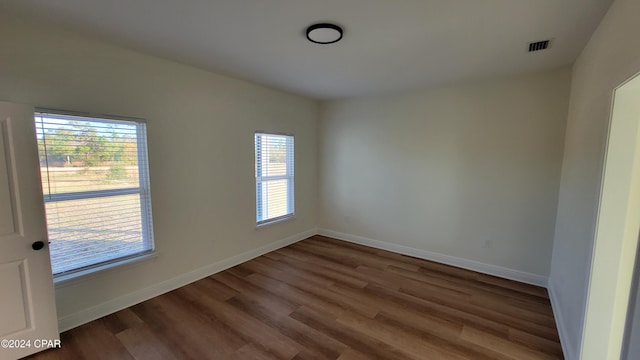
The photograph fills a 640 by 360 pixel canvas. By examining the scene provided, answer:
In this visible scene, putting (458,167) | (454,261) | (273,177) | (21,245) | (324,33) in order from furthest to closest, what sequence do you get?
(273,177) < (454,261) < (458,167) < (324,33) < (21,245)

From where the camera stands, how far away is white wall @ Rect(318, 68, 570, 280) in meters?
3.13

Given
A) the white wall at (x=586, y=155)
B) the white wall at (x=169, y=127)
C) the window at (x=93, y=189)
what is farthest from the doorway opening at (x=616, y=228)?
the window at (x=93, y=189)

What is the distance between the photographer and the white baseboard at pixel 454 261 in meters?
3.27

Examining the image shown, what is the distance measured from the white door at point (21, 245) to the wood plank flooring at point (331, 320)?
0.78 feet

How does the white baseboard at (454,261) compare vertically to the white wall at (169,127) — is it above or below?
below

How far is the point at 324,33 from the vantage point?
6.93ft

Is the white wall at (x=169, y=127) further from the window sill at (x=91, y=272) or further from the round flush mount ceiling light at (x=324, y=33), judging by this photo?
the round flush mount ceiling light at (x=324, y=33)

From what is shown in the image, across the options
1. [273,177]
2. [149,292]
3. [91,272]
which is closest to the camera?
[91,272]

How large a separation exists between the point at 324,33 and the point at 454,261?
3.44m

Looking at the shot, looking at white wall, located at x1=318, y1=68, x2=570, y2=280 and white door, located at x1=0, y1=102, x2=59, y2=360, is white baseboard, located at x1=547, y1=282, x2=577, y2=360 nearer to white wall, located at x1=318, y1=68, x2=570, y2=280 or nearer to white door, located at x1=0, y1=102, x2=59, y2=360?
white wall, located at x1=318, y1=68, x2=570, y2=280

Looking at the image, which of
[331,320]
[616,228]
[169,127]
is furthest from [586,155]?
[169,127]

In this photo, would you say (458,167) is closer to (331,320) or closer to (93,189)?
(331,320)

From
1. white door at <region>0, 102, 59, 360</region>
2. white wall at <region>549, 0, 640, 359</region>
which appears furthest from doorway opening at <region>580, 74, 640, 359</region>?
white door at <region>0, 102, 59, 360</region>

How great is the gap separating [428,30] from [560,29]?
40.1 inches
